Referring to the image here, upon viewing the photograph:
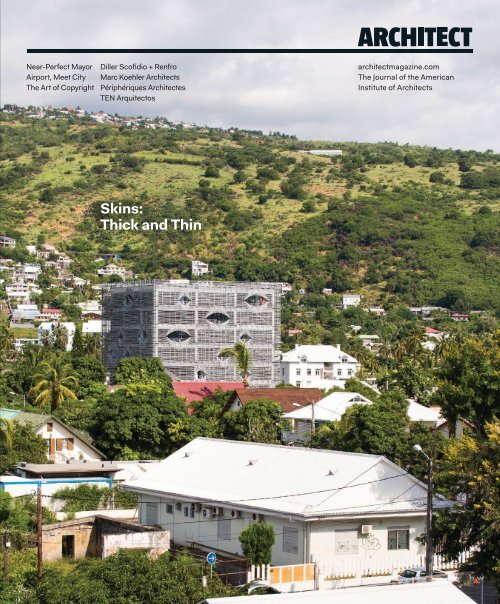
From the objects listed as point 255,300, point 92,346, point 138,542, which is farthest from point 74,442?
point 92,346

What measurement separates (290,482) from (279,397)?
3603 cm

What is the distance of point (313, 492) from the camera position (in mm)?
39219

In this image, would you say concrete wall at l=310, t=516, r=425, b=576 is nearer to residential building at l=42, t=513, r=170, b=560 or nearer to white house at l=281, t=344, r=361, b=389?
residential building at l=42, t=513, r=170, b=560

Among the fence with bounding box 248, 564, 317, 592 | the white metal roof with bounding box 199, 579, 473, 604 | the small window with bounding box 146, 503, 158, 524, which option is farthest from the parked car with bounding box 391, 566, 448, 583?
the small window with bounding box 146, 503, 158, 524

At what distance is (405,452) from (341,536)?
12.0 meters

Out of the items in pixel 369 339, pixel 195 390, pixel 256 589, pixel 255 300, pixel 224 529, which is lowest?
pixel 256 589

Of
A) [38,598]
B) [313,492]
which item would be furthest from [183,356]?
[38,598]

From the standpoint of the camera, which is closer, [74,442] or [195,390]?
[74,442]

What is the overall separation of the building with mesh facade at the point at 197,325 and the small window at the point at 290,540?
76.7 meters

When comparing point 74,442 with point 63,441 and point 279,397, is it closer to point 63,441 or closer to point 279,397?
point 63,441

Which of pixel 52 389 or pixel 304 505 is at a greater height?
pixel 52 389

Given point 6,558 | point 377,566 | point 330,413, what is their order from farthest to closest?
1. point 330,413
2. point 377,566
3. point 6,558

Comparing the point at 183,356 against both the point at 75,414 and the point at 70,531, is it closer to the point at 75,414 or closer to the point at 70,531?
the point at 75,414

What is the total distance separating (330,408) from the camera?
73875 mm
